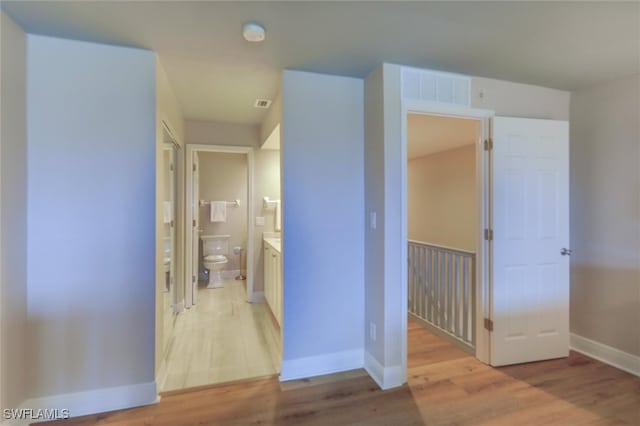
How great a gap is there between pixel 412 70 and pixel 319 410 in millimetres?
2456

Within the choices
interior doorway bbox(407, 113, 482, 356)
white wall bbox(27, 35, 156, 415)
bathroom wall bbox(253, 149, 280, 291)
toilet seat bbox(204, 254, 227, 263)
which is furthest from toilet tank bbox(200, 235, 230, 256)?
white wall bbox(27, 35, 156, 415)

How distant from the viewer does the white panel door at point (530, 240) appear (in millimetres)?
2529

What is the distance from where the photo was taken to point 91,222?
196 cm

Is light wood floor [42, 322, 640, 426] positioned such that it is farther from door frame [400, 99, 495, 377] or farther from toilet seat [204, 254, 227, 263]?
toilet seat [204, 254, 227, 263]

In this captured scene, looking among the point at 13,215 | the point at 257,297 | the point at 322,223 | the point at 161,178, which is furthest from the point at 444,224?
the point at 13,215

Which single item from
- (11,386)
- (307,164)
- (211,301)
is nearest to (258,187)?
(211,301)

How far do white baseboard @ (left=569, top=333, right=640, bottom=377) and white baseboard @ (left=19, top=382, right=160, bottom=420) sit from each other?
3514 millimetres

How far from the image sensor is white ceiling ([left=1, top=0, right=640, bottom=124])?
1614mm

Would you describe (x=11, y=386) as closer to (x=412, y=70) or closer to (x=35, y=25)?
(x=35, y=25)

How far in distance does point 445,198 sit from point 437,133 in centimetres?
178

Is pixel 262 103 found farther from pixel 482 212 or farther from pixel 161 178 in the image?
pixel 482 212

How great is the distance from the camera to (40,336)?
1.89m

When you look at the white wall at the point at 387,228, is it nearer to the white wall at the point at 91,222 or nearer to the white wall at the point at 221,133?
the white wall at the point at 91,222

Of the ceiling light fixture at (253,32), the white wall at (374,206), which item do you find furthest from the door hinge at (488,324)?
the ceiling light fixture at (253,32)
